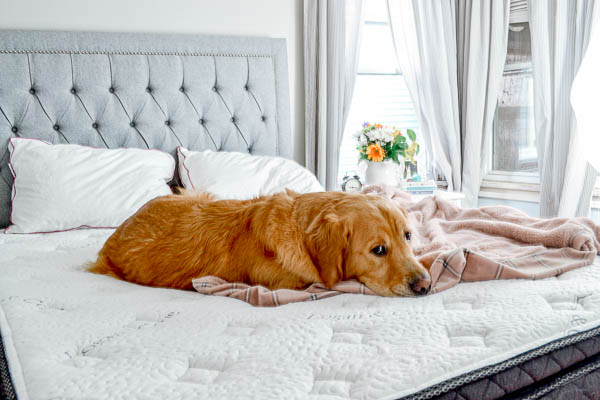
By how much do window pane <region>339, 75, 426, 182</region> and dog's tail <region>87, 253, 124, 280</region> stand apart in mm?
2422

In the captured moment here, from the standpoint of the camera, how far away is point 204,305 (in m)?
1.21

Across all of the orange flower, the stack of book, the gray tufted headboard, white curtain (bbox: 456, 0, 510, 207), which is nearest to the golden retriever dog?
the gray tufted headboard

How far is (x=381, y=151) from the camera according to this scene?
129 inches

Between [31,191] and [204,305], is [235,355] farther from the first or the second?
[31,191]

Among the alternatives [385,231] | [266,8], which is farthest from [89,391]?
[266,8]

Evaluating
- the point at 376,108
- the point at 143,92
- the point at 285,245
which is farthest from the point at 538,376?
the point at 376,108

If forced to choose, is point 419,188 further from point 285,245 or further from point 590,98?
point 285,245

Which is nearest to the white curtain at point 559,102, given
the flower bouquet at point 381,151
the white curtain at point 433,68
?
the white curtain at point 433,68

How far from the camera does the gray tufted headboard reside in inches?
98.8

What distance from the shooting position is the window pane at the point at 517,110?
142 inches

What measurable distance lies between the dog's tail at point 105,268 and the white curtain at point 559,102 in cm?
253

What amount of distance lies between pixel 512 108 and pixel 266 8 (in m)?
1.84

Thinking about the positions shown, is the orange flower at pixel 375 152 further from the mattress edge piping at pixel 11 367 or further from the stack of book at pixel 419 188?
the mattress edge piping at pixel 11 367

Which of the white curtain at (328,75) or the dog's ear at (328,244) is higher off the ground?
the white curtain at (328,75)
